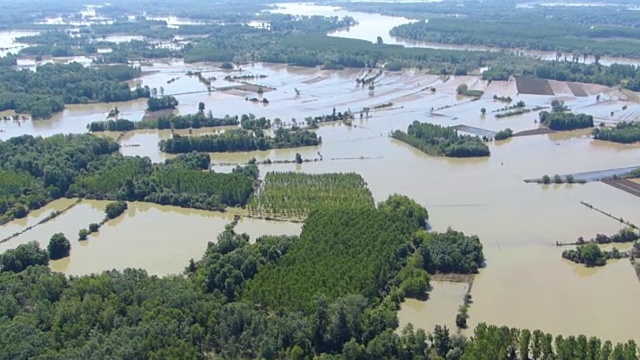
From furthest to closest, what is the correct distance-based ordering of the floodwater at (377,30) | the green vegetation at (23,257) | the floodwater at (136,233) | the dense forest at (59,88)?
the floodwater at (377,30), the dense forest at (59,88), the floodwater at (136,233), the green vegetation at (23,257)

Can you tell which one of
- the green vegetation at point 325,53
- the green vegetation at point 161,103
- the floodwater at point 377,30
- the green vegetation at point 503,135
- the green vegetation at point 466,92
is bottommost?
the green vegetation at point 161,103

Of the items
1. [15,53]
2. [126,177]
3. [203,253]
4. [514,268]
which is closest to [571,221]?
[514,268]

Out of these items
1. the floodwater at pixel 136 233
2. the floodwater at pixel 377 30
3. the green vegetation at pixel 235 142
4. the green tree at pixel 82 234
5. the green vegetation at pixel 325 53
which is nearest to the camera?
the floodwater at pixel 136 233

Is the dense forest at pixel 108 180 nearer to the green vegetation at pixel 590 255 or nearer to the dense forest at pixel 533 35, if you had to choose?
the green vegetation at pixel 590 255

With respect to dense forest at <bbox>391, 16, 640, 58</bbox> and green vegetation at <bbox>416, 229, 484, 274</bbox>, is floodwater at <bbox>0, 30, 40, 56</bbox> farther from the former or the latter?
green vegetation at <bbox>416, 229, 484, 274</bbox>

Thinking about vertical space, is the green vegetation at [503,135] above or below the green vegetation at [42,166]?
above

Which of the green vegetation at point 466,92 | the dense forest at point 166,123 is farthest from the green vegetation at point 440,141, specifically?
the green vegetation at point 466,92

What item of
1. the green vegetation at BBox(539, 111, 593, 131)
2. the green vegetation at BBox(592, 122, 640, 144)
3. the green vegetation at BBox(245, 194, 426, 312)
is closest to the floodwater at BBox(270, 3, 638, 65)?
the green vegetation at BBox(539, 111, 593, 131)
